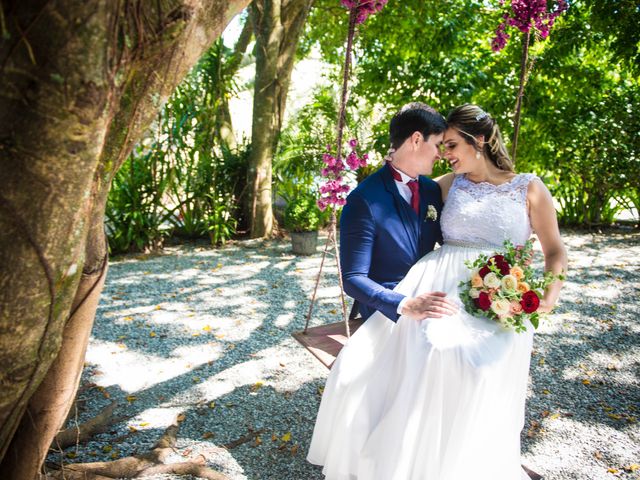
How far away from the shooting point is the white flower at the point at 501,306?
234cm

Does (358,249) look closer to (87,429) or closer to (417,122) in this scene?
(417,122)

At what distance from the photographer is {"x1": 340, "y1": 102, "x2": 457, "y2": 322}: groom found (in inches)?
110

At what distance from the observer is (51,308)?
1521 millimetres

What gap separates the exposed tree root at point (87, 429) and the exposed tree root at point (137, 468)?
1.05ft

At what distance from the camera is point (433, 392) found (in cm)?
226

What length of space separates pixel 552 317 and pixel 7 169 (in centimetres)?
555

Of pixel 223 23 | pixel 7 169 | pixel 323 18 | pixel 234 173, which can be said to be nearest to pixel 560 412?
pixel 223 23

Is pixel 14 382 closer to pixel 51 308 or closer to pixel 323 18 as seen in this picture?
pixel 51 308

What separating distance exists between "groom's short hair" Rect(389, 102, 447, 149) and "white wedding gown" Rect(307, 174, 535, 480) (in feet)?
1.87

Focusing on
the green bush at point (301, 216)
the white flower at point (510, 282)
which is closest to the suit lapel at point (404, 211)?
the white flower at point (510, 282)

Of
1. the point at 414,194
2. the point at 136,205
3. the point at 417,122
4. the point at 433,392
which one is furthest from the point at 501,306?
the point at 136,205

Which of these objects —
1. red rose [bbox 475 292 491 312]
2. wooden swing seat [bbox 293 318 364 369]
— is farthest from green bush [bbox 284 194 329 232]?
red rose [bbox 475 292 491 312]

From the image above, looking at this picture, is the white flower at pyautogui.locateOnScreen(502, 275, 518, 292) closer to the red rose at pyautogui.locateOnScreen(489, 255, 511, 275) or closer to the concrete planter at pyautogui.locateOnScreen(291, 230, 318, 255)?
the red rose at pyautogui.locateOnScreen(489, 255, 511, 275)

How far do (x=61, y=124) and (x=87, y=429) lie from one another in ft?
8.07
